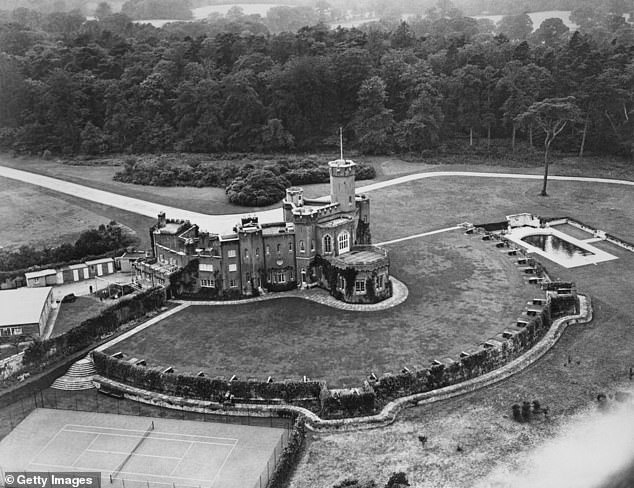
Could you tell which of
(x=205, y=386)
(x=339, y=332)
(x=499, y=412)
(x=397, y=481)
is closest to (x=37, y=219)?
(x=339, y=332)

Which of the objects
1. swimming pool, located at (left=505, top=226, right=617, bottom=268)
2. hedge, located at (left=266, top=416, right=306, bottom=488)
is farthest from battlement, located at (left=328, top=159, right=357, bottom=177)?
hedge, located at (left=266, top=416, right=306, bottom=488)

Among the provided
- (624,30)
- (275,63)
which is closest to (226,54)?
(275,63)

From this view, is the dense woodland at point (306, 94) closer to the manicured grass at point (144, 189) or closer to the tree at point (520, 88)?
the tree at point (520, 88)

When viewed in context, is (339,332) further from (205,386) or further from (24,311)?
(24,311)

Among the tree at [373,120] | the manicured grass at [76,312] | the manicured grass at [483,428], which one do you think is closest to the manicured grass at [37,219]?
the manicured grass at [76,312]

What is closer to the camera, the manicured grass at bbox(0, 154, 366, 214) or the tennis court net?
the tennis court net

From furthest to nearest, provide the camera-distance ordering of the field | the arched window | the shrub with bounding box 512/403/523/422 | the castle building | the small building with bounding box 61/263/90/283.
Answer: the small building with bounding box 61/263/90/283 → the arched window → the castle building → the shrub with bounding box 512/403/523/422 → the field

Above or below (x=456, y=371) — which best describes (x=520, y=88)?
above

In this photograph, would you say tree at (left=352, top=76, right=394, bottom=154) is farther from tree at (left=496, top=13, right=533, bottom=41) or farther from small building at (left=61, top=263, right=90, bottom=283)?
tree at (left=496, top=13, right=533, bottom=41)
